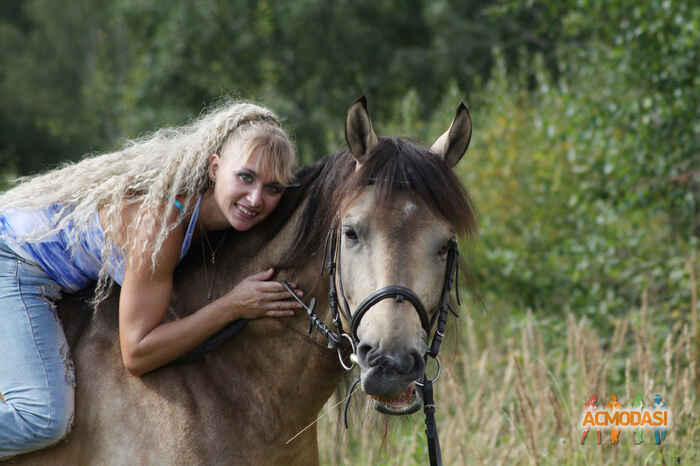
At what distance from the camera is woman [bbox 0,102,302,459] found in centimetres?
243

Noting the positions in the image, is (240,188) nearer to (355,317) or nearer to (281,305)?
(281,305)

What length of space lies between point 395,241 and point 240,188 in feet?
2.27

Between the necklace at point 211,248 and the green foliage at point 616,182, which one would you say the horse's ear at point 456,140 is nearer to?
the necklace at point 211,248

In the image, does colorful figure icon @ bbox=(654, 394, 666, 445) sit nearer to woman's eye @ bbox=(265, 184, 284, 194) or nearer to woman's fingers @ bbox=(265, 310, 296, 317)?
woman's fingers @ bbox=(265, 310, 296, 317)

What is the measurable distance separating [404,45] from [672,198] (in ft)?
47.3

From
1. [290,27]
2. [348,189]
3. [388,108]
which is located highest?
[290,27]

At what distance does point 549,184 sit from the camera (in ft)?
22.0

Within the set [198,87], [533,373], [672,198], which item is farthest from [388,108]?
[533,373]

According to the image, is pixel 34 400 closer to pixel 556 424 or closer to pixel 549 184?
pixel 556 424

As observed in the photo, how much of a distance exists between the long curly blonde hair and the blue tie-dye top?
1.0 inches

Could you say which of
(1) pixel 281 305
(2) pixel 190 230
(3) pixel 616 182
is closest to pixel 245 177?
(2) pixel 190 230

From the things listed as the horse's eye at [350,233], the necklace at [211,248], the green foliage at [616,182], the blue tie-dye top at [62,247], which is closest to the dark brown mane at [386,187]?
the horse's eye at [350,233]

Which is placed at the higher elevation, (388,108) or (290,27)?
(290,27)

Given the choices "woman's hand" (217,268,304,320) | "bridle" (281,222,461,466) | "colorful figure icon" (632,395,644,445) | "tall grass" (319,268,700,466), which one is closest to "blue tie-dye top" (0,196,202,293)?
"woman's hand" (217,268,304,320)
